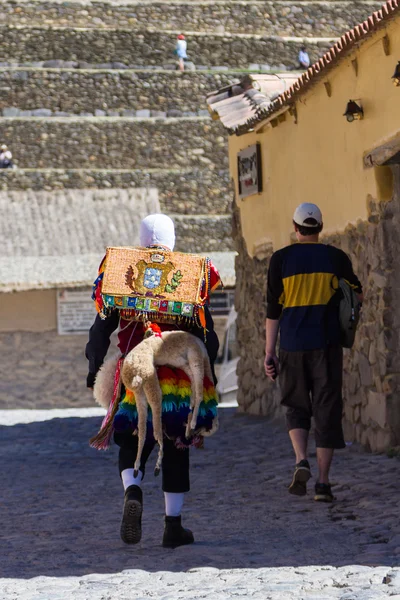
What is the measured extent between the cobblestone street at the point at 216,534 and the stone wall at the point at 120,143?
21.2 m

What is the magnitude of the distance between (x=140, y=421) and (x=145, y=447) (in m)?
0.22

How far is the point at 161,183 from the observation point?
30.4 meters

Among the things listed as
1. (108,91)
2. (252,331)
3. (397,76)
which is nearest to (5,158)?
(108,91)

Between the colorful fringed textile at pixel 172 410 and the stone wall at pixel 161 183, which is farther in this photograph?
the stone wall at pixel 161 183

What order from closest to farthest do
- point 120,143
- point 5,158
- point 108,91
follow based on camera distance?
point 5,158 < point 120,143 < point 108,91

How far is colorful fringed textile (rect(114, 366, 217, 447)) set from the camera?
662cm

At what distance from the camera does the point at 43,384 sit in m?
26.7

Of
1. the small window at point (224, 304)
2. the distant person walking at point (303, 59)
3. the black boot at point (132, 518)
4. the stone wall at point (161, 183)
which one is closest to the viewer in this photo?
the black boot at point (132, 518)

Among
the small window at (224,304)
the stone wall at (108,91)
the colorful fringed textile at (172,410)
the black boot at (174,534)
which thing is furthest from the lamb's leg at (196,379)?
the stone wall at (108,91)

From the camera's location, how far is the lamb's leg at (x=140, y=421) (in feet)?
21.4

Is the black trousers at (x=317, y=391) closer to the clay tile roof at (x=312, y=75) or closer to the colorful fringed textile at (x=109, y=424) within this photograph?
the colorful fringed textile at (x=109, y=424)

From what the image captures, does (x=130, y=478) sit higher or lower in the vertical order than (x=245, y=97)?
lower

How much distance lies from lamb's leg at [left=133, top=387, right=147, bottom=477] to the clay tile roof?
3.62 metres

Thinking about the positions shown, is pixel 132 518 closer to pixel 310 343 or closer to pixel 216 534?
pixel 216 534
